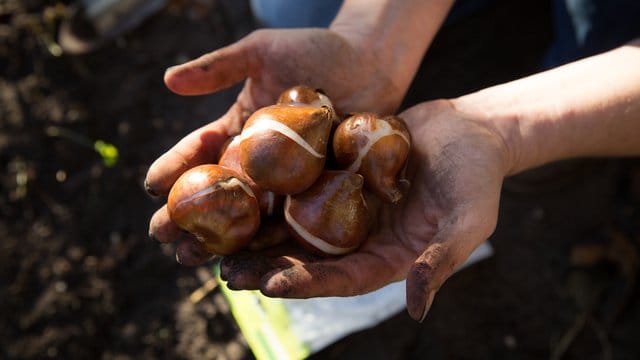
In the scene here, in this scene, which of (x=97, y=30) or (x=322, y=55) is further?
Answer: (x=97, y=30)

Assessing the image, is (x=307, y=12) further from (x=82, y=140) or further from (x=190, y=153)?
(x=82, y=140)

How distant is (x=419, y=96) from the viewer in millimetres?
3008

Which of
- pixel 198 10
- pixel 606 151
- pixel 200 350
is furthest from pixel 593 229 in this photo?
pixel 198 10

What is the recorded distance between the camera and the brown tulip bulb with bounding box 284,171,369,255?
1.65m

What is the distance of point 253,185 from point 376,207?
0.38 meters

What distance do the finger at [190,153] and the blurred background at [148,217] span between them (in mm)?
799

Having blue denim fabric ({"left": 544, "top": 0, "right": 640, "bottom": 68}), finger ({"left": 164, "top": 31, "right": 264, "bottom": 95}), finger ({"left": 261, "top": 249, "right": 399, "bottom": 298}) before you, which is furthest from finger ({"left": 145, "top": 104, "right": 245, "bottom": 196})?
blue denim fabric ({"left": 544, "top": 0, "right": 640, "bottom": 68})

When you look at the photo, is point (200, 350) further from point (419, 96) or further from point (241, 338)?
point (419, 96)

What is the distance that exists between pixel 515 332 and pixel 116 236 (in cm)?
171

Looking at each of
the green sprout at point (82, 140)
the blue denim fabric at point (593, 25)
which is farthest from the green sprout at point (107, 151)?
the blue denim fabric at point (593, 25)

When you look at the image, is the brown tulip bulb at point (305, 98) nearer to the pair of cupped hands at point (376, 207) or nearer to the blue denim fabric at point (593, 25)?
the pair of cupped hands at point (376, 207)

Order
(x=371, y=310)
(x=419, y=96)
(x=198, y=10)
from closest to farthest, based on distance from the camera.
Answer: (x=371, y=310) → (x=419, y=96) → (x=198, y=10)

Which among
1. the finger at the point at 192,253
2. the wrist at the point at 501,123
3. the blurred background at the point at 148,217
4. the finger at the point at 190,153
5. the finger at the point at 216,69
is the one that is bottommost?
the blurred background at the point at 148,217

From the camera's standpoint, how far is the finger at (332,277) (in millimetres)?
1479
